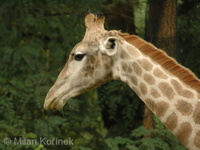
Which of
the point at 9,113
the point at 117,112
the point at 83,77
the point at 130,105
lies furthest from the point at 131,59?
the point at 117,112

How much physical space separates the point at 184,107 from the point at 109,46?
3.39ft

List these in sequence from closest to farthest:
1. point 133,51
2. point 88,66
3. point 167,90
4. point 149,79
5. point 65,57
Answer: point 167,90 < point 149,79 < point 133,51 < point 88,66 < point 65,57

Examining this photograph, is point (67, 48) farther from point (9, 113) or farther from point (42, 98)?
point (9, 113)

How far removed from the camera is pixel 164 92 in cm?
397

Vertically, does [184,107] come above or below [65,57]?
above

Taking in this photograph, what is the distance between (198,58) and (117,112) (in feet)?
7.43

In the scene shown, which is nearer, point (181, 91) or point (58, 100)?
point (181, 91)

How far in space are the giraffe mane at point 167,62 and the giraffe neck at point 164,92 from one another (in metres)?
0.03

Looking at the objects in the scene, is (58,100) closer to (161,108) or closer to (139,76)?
(139,76)

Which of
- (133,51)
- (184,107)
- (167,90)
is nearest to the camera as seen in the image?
(184,107)

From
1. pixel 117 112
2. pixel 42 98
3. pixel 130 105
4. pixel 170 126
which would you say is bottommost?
pixel 117 112

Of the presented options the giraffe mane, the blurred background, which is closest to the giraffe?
the giraffe mane

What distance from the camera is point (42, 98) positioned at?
6301mm

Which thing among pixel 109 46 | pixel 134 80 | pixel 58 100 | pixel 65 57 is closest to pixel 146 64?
pixel 134 80
